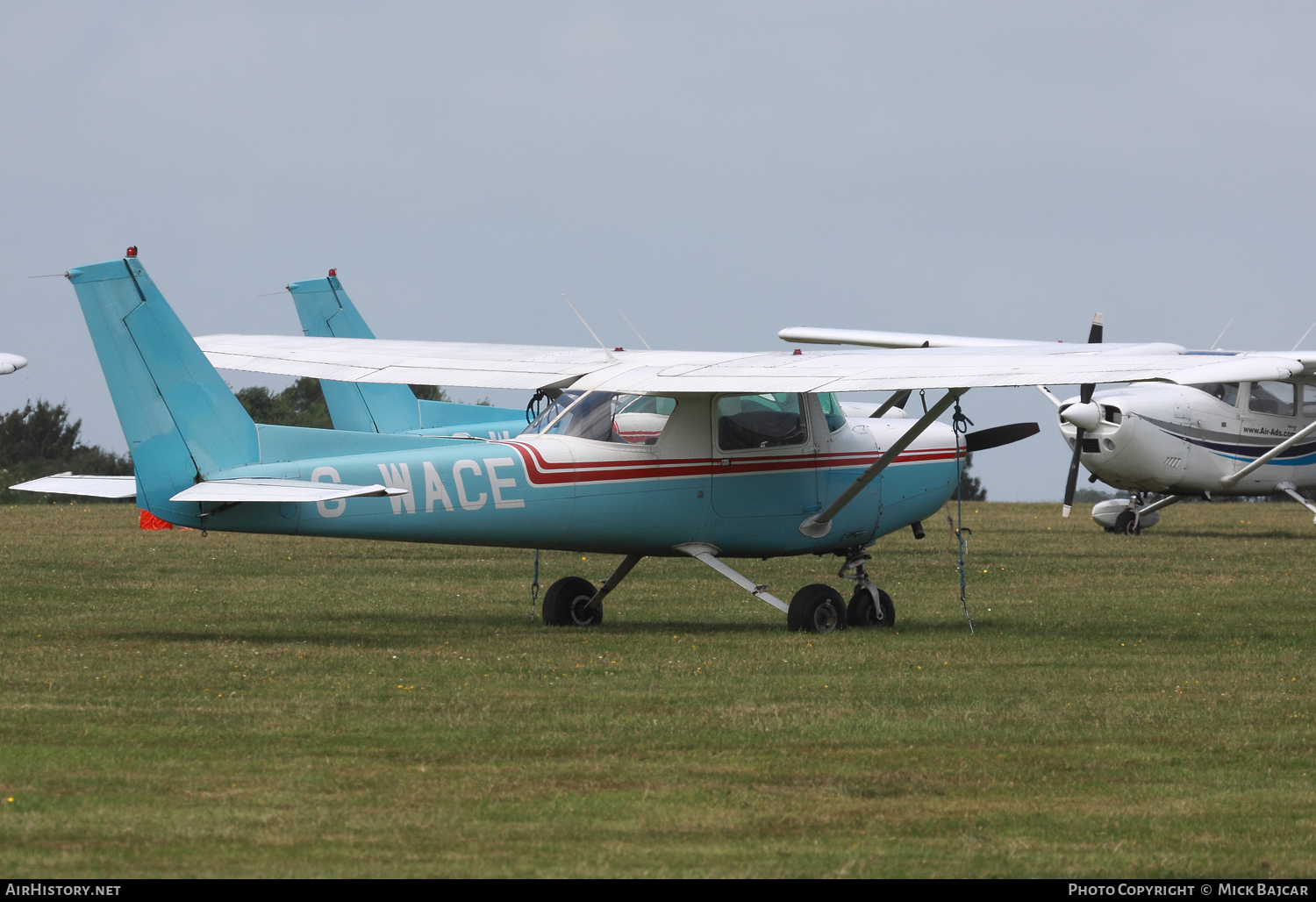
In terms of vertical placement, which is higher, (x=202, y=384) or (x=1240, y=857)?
(x=202, y=384)

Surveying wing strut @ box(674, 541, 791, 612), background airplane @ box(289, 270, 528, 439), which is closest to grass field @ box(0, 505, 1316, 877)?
wing strut @ box(674, 541, 791, 612)

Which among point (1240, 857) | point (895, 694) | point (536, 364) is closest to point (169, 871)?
point (1240, 857)

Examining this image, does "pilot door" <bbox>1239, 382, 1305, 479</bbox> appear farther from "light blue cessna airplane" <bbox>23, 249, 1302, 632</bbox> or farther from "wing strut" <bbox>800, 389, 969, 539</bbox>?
"wing strut" <bbox>800, 389, 969, 539</bbox>

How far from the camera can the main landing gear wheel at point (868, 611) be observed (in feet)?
45.4

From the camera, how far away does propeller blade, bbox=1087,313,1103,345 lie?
2344 centimetres

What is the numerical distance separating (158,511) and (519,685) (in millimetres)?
2934

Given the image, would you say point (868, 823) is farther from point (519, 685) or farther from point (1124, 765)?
point (519, 685)

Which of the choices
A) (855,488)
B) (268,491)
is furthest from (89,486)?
(855,488)

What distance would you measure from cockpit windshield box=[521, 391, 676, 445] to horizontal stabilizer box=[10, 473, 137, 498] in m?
3.10

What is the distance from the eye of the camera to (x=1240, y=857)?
6.18m

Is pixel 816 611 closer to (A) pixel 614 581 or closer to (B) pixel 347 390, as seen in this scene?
(A) pixel 614 581

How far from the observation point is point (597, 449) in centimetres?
1293

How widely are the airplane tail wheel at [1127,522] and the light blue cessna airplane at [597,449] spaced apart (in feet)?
38.3

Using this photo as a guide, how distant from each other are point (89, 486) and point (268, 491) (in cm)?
234
